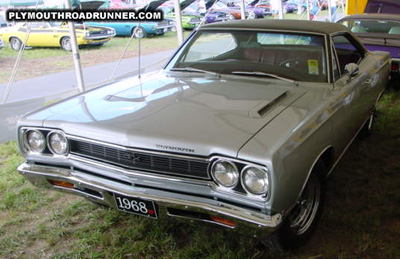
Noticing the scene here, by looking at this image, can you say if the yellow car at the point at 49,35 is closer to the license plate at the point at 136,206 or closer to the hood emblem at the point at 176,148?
A: the license plate at the point at 136,206

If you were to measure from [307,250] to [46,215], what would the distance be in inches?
80.3

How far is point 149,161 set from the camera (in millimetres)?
2191

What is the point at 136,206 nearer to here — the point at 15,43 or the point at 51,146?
the point at 51,146

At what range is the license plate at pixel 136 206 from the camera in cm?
216

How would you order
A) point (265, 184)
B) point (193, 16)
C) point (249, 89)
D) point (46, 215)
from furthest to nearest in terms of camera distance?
1. point (193, 16)
2. point (46, 215)
3. point (249, 89)
4. point (265, 184)

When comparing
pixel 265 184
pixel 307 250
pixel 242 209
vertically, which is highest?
pixel 265 184

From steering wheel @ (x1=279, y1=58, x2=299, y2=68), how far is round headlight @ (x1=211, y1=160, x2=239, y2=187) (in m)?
1.41

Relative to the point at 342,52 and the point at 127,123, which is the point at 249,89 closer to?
the point at 127,123

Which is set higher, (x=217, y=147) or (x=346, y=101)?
(x=217, y=147)

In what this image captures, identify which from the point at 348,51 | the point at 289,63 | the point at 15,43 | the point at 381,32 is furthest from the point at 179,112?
the point at 15,43

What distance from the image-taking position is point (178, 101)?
8.58ft

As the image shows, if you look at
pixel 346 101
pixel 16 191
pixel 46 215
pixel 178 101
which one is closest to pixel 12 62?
pixel 16 191

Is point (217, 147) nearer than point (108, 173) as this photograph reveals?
Yes

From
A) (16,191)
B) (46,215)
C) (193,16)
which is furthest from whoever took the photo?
(193,16)
